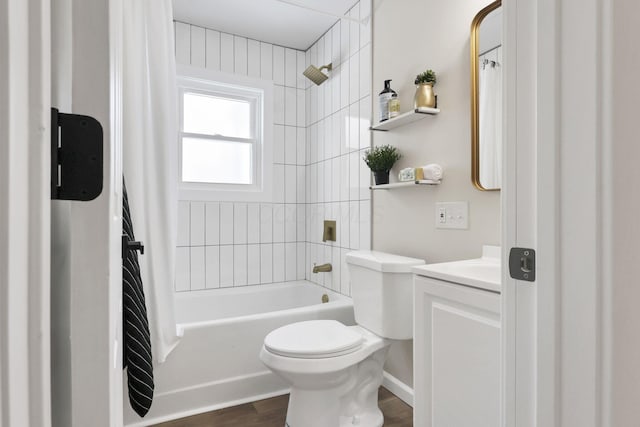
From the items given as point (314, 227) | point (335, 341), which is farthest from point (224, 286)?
point (335, 341)

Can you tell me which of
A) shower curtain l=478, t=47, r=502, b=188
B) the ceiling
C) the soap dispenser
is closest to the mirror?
shower curtain l=478, t=47, r=502, b=188

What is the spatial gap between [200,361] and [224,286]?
3.04 ft

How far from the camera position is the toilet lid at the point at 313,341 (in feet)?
4.85

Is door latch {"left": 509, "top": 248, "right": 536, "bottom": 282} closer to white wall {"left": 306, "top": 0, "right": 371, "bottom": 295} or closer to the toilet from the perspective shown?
the toilet

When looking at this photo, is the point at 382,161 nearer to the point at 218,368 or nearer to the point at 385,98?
the point at 385,98

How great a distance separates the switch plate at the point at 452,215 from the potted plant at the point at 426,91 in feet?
1.62

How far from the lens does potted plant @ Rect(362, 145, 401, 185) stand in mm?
1980

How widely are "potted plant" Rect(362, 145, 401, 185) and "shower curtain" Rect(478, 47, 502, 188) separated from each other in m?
0.53

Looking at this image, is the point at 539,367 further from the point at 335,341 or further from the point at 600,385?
the point at 335,341

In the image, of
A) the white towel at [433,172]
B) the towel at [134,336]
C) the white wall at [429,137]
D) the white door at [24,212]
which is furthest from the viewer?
the white towel at [433,172]

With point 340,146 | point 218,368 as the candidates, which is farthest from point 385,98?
point 218,368

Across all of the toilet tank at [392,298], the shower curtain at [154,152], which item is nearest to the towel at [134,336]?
the shower curtain at [154,152]

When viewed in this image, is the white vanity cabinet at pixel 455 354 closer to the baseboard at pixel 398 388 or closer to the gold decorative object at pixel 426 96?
the baseboard at pixel 398 388

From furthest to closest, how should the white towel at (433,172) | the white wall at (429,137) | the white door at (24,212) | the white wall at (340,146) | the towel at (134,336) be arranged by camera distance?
the white wall at (340,146), the white towel at (433,172), the white wall at (429,137), the towel at (134,336), the white door at (24,212)
